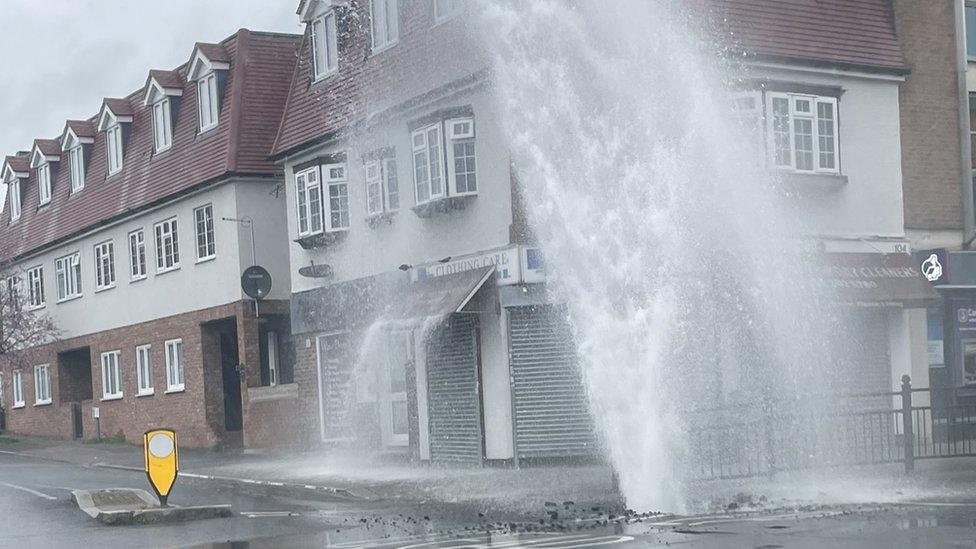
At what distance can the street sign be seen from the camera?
17656mm

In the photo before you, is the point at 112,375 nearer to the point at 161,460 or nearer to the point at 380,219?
the point at 380,219

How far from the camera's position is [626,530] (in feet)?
45.1

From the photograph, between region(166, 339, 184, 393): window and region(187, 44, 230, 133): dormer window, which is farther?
region(166, 339, 184, 393): window

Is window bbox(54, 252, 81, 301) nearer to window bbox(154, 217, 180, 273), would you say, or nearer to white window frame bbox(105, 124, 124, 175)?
white window frame bbox(105, 124, 124, 175)

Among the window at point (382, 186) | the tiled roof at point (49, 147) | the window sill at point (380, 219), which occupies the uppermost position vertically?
the tiled roof at point (49, 147)

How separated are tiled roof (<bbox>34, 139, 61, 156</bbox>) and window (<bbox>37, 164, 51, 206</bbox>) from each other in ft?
1.37

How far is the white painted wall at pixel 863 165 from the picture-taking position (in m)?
24.9

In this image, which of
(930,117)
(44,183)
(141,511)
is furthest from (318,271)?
(44,183)

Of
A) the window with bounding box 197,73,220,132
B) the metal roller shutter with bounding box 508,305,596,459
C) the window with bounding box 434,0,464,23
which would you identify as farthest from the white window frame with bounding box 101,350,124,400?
the metal roller shutter with bounding box 508,305,596,459

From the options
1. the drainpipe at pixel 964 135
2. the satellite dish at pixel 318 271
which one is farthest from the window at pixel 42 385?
the drainpipe at pixel 964 135

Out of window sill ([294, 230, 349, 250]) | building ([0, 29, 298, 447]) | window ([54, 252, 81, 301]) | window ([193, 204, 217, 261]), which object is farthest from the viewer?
window ([54, 252, 81, 301])

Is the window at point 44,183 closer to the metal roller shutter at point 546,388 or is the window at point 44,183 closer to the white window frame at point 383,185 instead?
the white window frame at point 383,185

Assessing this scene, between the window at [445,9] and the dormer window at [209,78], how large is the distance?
1023 cm

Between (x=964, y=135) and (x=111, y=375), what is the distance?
77.2 feet
